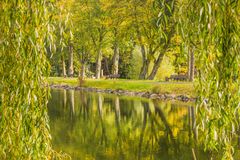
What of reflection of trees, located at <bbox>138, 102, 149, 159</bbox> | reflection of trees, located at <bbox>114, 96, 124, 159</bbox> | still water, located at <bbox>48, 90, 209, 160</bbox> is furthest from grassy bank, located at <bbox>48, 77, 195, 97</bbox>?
reflection of trees, located at <bbox>114, 96, 124, 159</bbox>

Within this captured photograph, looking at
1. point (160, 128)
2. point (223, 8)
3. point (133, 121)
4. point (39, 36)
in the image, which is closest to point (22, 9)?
point (39, 36)

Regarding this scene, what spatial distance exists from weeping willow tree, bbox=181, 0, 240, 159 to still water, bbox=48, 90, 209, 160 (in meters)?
5.63

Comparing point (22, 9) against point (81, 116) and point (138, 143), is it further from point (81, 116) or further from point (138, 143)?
point (81, 116)

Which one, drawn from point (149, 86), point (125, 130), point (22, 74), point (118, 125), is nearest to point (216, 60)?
point (22, 74)

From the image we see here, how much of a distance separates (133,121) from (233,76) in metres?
17.8

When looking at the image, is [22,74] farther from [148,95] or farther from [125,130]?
[148,95]

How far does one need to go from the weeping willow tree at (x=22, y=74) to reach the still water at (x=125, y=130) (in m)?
6.35

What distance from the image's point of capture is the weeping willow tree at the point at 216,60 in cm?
680

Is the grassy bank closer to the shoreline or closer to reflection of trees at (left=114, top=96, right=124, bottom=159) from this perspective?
the shoreline

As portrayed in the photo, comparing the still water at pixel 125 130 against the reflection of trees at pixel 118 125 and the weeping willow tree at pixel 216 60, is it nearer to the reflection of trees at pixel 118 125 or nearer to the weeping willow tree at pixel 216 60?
the reflection of trees at pixel 118 125

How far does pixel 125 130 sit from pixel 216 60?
48.5ft

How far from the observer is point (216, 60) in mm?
7105

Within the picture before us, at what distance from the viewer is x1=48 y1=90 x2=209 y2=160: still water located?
Answer: 16109mm

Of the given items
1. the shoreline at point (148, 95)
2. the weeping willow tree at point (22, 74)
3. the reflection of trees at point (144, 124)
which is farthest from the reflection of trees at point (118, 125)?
the weeping willow tree at point (22, 74)
